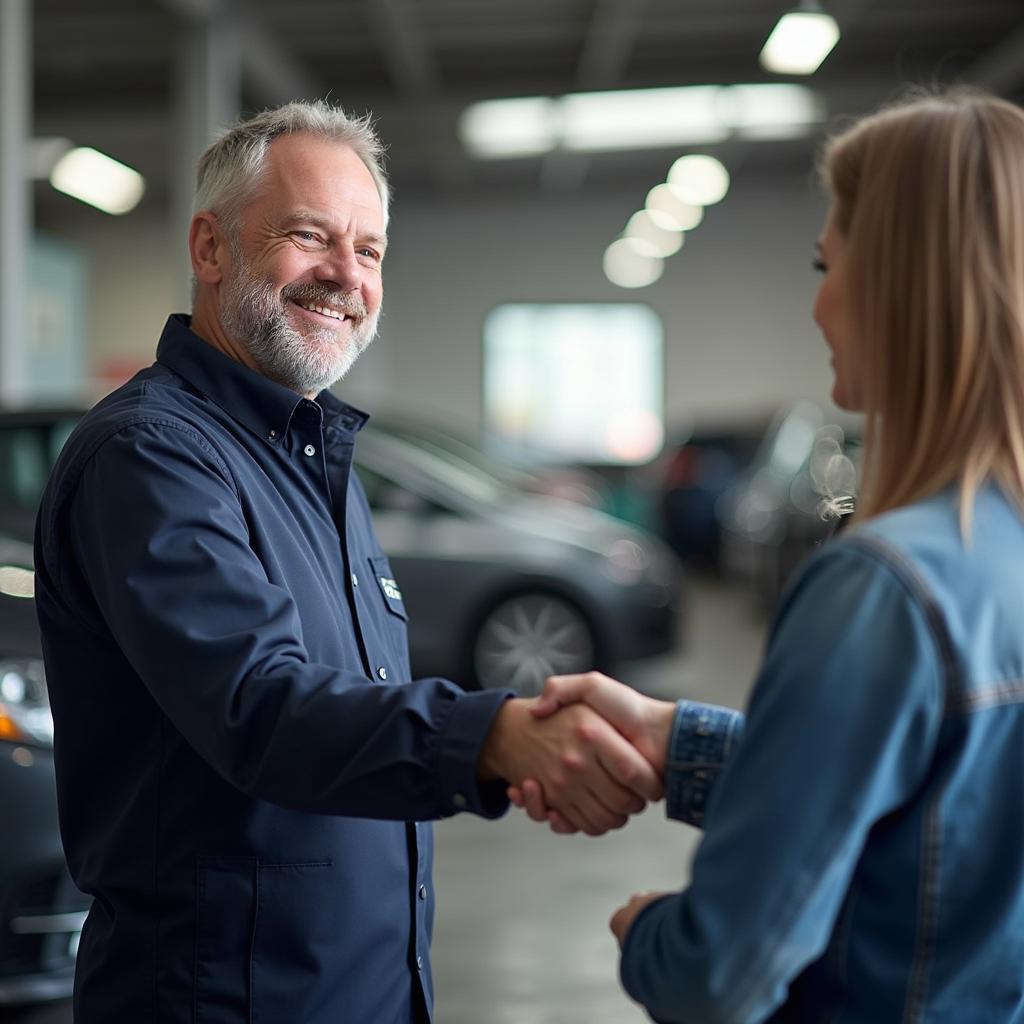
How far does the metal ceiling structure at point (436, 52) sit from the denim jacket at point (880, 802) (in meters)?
9.68

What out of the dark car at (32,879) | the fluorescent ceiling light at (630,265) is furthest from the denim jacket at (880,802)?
the fluorescent ceiling light at (630,265)

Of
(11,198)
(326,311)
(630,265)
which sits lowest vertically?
(326,311)

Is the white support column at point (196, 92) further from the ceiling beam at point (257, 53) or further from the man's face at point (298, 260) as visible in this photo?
the man's face at point (298, 260)

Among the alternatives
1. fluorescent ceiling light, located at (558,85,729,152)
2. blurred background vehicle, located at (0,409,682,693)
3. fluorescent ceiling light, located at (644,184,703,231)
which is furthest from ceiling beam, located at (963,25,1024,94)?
blurred background vehicle, located at (0,409,682,693)

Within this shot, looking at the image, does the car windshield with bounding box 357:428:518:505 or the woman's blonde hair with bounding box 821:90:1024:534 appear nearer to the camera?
the woman's blonde hair with bounding box 821:90:1024:534

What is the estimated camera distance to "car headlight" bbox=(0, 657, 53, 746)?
3.06 m

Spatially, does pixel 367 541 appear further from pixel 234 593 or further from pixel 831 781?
pixel 831 781

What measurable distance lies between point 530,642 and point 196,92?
6585 millimetres

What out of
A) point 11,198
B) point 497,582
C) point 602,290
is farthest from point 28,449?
point 602,290

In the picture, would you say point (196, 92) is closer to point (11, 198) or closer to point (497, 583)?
point (11, 198)

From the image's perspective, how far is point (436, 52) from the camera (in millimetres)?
12969

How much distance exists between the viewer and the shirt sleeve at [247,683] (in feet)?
4.32

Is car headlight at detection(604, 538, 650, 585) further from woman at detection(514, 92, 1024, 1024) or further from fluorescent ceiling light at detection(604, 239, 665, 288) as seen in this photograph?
fluorescent ceiling light at detection(604, 239, 665, 288)

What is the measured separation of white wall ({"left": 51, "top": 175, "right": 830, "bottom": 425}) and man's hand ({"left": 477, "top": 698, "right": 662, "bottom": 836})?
58.4 ft
